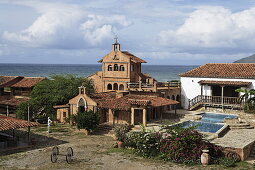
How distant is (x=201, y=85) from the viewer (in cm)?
3731

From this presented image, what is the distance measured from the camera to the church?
3042 cm

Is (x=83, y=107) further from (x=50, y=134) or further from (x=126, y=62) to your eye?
(x=126, y=62)

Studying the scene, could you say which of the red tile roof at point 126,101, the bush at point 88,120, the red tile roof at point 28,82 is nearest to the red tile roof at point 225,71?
the red tile roof at point 126,101

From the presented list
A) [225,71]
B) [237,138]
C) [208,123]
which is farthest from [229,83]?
[237,138]

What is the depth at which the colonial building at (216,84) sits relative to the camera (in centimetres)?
3484

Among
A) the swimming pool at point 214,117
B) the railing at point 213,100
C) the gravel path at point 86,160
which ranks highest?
the railing at point 213,100

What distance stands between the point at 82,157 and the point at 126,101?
34.4 feet

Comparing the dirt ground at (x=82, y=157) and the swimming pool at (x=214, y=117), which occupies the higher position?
the swimming pool at (x=214, y=117)

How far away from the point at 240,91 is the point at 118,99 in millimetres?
12159

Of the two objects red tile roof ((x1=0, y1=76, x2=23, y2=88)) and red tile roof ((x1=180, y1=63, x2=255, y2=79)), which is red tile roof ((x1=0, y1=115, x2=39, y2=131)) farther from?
red tile roof ((x1=0, y1=76, x2=23, y2=88))

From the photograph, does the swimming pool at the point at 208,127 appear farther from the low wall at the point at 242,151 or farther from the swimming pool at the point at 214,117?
the low wall at the point at 242,151

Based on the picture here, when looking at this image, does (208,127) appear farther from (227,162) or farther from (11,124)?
(11,124)

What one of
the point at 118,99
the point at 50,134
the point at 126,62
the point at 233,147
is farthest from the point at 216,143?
the point at 126,62

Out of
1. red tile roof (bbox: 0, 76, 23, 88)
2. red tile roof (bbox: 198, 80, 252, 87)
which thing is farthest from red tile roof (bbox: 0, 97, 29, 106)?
red tile roof (bbox: 198, 80, 252, 87)
